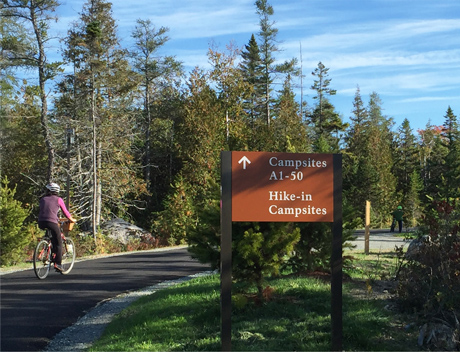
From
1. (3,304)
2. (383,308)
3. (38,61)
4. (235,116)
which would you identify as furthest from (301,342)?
(235,116)

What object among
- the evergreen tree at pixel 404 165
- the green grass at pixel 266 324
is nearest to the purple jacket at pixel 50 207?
the green grass at pixel 266 324

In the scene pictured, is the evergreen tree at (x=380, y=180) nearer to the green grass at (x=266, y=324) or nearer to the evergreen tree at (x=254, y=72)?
the evergreen tree at (x=254, y=72)

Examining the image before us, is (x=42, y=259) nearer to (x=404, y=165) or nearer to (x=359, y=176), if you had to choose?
(x=359, y=176)

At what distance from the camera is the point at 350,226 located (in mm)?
9172

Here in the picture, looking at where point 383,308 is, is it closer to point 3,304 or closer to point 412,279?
point 412,279

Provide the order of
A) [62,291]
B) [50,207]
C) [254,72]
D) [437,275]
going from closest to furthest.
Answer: [437,275] < [62,291] < [50,207] < [254,72]

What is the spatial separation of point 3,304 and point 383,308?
627cm

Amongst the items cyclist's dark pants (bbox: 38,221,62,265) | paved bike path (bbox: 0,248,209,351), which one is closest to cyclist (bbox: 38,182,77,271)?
cyclist's dark pants (bbox: 38,221,62,265)

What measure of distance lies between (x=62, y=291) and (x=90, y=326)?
9.95ft

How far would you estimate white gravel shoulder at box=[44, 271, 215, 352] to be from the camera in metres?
6.70

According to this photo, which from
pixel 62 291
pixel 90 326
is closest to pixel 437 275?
pixel 90 326

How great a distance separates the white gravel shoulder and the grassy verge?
223 millimetres

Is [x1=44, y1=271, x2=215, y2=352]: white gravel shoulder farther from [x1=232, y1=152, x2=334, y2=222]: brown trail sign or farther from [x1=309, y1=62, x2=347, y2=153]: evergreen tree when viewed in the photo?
[x1=309, y1=62, x2=347, y2=153]: evergreen tree

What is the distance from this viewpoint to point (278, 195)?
19.6ft
